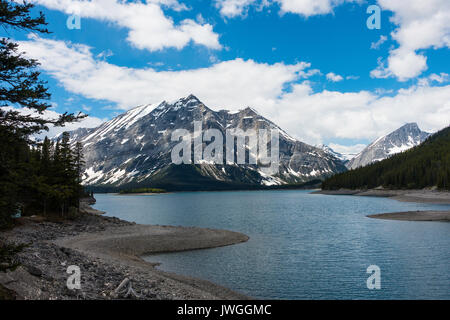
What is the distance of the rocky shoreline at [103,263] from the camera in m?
21.2

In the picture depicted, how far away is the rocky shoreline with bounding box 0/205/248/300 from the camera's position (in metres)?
21.2

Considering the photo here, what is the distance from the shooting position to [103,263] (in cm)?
3300

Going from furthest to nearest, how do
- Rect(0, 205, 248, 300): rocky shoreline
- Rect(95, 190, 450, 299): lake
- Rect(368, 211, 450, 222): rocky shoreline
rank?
Rect(368, 211, 450, 222): rocky shoreline < Rect(95, 190, 450, 299): lake < Rect(0, 205, 248, 300): rocky shoreline

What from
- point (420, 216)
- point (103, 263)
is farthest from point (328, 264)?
point (420, 216)

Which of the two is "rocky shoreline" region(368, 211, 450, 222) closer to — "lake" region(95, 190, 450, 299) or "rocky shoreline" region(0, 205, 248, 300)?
"lake" region(95, 190, 450, 299)

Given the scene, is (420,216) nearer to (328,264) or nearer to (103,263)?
(328,264)

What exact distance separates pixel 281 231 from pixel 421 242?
24.7 m

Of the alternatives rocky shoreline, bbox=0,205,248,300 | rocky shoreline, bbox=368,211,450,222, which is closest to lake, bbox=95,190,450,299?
rocky shoreline, bbox=0,205,248,300

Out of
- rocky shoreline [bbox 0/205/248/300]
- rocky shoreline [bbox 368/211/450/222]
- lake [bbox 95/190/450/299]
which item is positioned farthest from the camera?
rocky shoreline [bbox 368/211/450/222]

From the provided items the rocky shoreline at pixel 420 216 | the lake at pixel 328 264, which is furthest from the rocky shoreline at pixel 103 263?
the rocky shoreline at pixel 420 216

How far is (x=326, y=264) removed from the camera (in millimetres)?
38719

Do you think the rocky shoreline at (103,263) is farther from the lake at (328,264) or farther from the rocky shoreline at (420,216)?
the rocky shoreline at (420,216)

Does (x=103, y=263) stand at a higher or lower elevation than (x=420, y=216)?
higher
